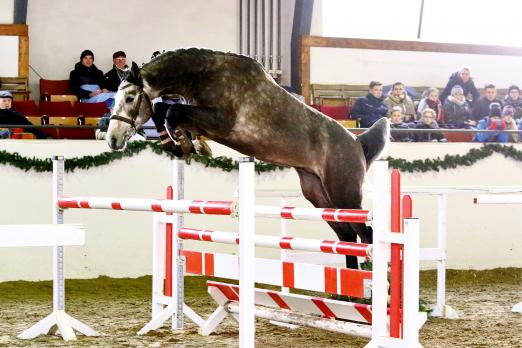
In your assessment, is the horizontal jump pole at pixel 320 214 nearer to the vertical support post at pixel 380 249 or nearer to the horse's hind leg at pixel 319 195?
the vertical support post at pixel 380 249

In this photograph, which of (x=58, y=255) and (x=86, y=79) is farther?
(x=86, y=79)

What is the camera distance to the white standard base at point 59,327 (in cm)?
535

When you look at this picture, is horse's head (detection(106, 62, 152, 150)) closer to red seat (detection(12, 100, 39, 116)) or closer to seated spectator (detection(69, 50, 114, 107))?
red seat (detection(12, 100, 39, 116))

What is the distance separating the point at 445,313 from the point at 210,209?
2941mm

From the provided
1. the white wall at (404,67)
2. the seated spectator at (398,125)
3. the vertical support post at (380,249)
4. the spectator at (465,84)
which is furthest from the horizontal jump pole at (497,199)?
the white wall at (404,67)

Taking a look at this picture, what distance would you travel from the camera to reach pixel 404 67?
12594mm

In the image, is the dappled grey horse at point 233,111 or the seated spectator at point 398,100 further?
the seated spectator at point 398,100

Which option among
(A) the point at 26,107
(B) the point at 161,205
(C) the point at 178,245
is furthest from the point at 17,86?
(B) the point at 161,205

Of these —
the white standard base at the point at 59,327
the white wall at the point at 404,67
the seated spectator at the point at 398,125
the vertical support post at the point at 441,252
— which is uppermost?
the white wall at the point at 404,67

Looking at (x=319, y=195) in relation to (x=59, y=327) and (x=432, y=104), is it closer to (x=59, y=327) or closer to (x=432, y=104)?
(x=59, y=327)

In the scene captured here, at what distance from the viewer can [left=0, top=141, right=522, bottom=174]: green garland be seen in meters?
7.65

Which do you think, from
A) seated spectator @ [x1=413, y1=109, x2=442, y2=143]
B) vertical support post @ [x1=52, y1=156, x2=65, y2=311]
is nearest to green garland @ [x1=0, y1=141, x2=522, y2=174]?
seated spectator @ [x1=413, y1=109, x2=442, y2=143]

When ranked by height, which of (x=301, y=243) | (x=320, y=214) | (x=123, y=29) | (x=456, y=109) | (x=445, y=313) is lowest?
(x=445, y=313)

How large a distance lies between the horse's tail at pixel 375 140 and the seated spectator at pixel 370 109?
12.9 feet
